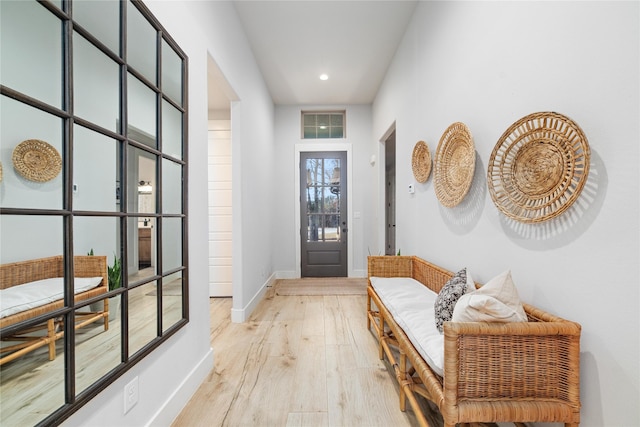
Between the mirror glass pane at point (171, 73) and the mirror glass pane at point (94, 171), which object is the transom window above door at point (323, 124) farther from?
the mirror glass pane at point (94, 171)

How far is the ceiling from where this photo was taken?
2.68 meters

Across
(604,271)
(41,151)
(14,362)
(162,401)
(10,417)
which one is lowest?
(162,401)

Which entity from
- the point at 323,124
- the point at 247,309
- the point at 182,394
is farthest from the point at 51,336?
the point at 323,124

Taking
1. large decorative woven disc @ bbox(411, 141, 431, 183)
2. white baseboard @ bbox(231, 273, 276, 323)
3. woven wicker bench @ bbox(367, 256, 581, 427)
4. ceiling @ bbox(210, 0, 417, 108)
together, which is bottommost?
white baseboard @ bbox(231, 273, 276, 323)

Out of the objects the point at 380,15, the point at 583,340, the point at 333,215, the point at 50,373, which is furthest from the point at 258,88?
the point at 583,340

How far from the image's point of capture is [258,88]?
3.75 m

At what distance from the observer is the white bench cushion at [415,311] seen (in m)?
1.24

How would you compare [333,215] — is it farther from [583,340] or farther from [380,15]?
[583,340]

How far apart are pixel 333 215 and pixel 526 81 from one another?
12.4 feet

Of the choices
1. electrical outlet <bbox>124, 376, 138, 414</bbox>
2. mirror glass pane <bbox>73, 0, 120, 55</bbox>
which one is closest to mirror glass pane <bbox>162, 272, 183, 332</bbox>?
electrical outlet <bbox>124, 376, 138, 414</bbox>

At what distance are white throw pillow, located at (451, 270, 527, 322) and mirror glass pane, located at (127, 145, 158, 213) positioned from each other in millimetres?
1452

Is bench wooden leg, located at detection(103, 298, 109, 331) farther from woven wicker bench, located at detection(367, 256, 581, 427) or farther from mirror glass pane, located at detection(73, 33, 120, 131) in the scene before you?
woven wicker bench, located at detection(367, 256, 581, 427)

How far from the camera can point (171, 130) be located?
5.24 ft

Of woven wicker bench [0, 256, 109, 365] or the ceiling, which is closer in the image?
woven wicker bench [0, 256, 109, 365]
